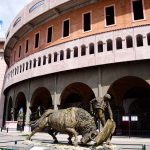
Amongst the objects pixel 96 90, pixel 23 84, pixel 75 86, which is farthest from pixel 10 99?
pixel 96 90

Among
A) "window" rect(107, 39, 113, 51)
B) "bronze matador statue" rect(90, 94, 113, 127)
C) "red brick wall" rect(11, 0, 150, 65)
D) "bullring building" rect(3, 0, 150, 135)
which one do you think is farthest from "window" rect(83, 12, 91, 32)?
Answer: "bronze matador statue" rect(90, 94, 113, 127)

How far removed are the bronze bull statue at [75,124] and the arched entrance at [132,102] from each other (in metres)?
12.6

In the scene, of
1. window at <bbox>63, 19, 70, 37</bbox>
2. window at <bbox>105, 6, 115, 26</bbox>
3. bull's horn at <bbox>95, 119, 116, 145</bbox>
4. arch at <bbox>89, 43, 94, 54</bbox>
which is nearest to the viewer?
bull's horn at <bbox>95, 119, 116, 145</bbox>

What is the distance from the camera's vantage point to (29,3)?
91.8ft

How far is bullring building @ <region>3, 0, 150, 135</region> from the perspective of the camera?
63.1ft

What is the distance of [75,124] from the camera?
8.77 m

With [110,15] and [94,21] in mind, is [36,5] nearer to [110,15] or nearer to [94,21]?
[94,21]

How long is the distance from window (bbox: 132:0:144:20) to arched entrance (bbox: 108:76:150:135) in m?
5.42

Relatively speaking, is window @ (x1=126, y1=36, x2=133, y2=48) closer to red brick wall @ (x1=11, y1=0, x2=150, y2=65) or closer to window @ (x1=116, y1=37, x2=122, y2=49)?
window @ (x1=116, y1=37, x2=122, y2=49)

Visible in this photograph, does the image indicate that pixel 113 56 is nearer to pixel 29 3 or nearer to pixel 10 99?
pixel 29 3

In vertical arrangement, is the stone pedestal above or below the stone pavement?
above

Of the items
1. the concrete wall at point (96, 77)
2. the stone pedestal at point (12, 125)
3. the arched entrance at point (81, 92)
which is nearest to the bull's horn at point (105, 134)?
the concrete wall at point (96, 77)

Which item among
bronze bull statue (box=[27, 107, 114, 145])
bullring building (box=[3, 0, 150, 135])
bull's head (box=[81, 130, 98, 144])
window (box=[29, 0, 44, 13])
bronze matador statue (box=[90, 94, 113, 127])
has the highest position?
window (box=[29, 0, 44, 13])

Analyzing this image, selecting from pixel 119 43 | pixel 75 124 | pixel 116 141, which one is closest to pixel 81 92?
pixel 119 43
